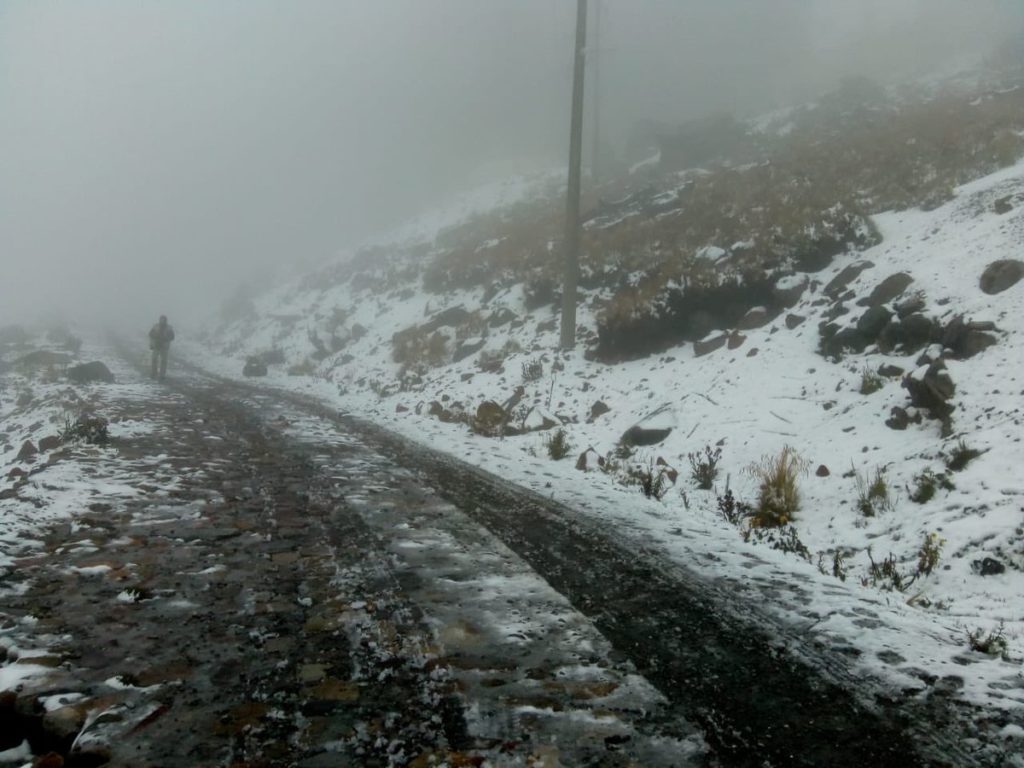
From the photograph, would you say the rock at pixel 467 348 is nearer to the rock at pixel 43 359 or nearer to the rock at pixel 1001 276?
the rock at pixel 1001 276

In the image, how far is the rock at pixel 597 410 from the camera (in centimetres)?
1031

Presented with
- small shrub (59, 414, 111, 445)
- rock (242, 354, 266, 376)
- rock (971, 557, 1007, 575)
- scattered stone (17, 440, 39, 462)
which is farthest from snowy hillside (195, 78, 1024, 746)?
rock (242, 354, 266, 376)

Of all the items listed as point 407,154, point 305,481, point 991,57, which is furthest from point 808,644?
point 407,154

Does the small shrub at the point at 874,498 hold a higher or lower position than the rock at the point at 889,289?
lower

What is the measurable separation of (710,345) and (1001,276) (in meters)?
4.08

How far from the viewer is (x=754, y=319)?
34.8ft

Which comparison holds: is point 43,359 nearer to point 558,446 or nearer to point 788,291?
point 558,446

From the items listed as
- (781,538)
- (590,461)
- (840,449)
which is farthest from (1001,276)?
A: (590,461)

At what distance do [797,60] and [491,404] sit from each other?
4066 cm

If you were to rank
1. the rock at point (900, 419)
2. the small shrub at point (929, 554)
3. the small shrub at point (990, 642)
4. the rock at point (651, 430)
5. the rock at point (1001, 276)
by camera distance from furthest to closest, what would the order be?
the rock at point (651, 430)
the rock at point (1001, 276)
the rock at point (900, 419)
the small shrub at point (929, 554)
the small shrub at point (990, 642)

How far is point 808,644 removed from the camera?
3355 millimetres

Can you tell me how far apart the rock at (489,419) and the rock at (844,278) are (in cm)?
575

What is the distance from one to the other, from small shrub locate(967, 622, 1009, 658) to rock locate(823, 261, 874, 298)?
24.0 feet

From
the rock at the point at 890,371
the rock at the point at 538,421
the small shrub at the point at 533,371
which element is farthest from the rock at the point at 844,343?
the small shrub at the point at 533,371
